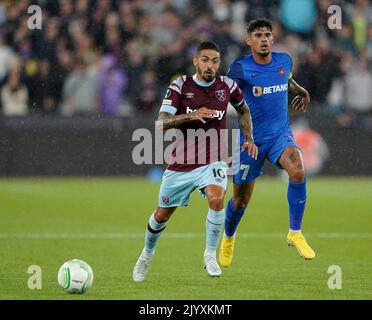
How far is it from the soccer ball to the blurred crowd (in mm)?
10879

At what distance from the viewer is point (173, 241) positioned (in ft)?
43.8

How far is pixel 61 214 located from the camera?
15883 millimetres

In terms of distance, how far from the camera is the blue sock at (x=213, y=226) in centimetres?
980

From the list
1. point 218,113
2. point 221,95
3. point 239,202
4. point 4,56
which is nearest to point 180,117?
point 218,113

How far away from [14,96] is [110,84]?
5.60 feet

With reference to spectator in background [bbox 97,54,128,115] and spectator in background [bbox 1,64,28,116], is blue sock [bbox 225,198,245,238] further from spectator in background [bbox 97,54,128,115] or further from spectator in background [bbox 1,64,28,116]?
spectator in background [bbox 1,64,28,116]

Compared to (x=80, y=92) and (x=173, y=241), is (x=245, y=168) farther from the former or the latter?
(x=80, y=92)

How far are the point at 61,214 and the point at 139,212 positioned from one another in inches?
44.5

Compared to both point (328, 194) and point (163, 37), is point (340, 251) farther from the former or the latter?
point (163, 37)

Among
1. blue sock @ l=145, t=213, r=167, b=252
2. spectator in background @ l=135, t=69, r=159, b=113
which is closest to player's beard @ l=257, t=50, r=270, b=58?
blue sock @ l=145, t=213, r=167, b=252

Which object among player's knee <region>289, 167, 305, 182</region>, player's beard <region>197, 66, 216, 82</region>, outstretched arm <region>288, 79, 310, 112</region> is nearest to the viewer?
player's beard <region>197, 66, 216, 82</region>

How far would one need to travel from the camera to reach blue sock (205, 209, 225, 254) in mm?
9805

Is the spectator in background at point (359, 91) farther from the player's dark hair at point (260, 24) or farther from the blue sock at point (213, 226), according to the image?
the blue sock at point (213, 226)
